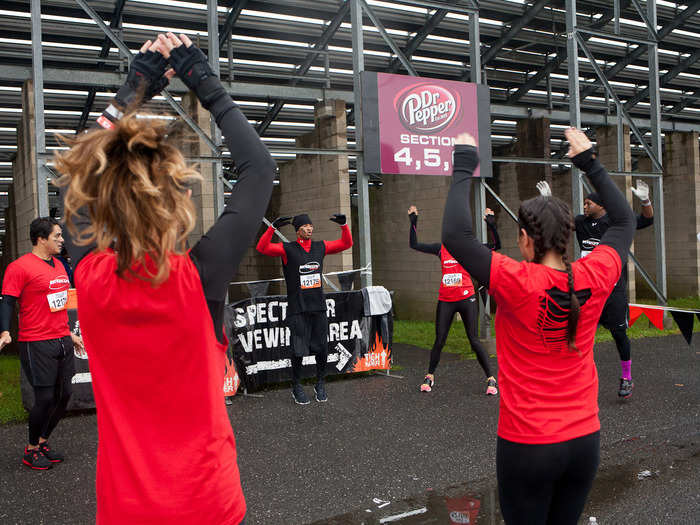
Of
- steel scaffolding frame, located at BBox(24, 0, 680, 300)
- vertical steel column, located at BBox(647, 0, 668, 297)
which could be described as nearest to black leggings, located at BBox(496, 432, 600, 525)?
steel scaffolding frame, located at BBox(24, 0, 680, 300)

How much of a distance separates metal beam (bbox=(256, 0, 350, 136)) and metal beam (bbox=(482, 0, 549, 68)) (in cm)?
381

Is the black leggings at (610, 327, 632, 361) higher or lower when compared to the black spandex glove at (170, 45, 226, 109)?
lower

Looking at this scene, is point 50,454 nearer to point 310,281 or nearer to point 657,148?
point 310,281

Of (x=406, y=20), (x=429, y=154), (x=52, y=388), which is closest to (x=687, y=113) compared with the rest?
(x=406, y=20)

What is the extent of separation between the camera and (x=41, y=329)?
4.82 m

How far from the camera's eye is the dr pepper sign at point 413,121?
8.51 metres

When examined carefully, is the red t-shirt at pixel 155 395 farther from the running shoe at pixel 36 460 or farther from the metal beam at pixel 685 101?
the metal beam at pixel 685 101

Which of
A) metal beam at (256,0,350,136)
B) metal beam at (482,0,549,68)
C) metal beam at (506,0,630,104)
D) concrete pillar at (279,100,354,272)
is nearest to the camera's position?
metal beam at (256,0,350,136)

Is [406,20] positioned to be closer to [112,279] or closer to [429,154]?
[429,154]

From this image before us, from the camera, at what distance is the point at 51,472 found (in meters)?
4.73

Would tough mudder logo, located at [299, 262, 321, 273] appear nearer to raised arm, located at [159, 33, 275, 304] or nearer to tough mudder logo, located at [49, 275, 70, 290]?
tough mudder logo, located at [49, 275, 70, 290]

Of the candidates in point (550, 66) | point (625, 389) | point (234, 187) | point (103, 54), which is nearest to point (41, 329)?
point (234, 187)

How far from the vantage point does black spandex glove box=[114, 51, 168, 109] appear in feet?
5.33

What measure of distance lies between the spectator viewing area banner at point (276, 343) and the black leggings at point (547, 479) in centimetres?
488
